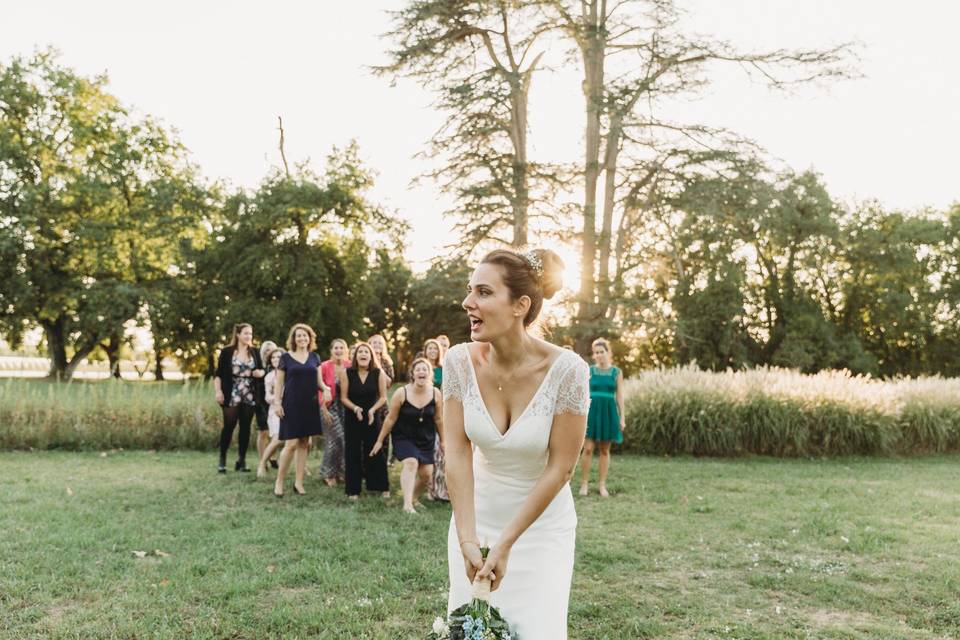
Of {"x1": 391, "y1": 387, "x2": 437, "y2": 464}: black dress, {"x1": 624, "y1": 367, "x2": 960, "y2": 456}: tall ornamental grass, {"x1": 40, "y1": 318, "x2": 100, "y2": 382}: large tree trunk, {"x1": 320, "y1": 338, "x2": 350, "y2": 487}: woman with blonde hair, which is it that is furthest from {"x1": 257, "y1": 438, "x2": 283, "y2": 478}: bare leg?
{"x1": 40, "y1": 318, "x2": 100, "y2": 382}: large tree trunk

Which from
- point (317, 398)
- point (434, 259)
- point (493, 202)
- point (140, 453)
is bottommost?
point (140, 453)

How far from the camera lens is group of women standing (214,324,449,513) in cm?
882

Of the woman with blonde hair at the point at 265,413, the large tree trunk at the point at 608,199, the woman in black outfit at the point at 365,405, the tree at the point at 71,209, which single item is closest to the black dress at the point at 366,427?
the woman in black outfit at the point at 365,405

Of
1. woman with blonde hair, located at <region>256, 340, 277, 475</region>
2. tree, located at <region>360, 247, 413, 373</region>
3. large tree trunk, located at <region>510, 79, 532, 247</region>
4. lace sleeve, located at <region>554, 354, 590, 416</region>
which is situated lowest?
woman with blonde hair, located at <region>256, 340, 277, 475</region>

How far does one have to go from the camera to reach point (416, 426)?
28.9 feet

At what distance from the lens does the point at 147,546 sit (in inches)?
256

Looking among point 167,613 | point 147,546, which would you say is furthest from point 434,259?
point 167,613

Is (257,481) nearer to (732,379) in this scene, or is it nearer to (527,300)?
(527,300)

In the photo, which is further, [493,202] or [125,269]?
[125,269]

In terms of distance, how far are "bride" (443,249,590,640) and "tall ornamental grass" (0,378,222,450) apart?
1234 cm

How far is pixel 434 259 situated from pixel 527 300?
693 inches

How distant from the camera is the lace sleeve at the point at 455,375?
2662mm

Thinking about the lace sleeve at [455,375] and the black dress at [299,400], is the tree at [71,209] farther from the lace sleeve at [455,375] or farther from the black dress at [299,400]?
the lace sleeve at [455,375]

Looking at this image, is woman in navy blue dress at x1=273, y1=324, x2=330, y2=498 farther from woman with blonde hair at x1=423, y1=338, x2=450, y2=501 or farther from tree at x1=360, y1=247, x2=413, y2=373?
tree at x1=360, y1=247, x2=413, y2=373
